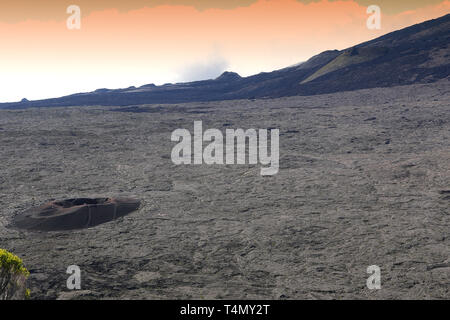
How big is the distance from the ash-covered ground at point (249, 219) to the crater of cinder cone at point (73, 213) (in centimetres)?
40

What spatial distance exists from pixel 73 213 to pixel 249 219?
472 centimetres

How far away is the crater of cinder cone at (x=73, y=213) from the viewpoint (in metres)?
11.0

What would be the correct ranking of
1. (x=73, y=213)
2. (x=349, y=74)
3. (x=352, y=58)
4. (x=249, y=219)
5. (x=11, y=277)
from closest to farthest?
(x=11, y=277)
(x=249, y=219)
(x=73, y=213)
(x=349, y=74)
(x=352, y=58)

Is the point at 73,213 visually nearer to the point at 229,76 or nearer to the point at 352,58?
the point at 352,58

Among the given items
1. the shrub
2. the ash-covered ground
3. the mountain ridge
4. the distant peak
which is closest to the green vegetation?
the mountain ridge

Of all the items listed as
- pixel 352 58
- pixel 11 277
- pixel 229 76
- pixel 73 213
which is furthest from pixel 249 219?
pixel 229 76

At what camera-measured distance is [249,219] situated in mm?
11195

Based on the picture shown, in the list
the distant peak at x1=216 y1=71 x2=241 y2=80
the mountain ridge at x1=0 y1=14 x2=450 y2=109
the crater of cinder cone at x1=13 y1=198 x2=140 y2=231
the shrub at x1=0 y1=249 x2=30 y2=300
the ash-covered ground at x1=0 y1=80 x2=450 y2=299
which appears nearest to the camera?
the shrub at x1=0 y1=249 x2=30 y2=300

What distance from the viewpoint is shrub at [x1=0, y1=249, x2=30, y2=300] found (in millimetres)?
6051

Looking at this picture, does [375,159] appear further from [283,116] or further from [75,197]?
[283,116]

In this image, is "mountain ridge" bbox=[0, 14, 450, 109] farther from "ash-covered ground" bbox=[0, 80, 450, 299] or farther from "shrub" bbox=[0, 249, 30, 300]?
"shrub" bbox=[0, 249, 30, 300]

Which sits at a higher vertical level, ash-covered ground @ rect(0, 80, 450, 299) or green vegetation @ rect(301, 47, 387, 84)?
green vegetation @ rect(301, 47, 387, 84)

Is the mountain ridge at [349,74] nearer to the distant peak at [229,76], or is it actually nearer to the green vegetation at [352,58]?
the green vegetation at [352,58]

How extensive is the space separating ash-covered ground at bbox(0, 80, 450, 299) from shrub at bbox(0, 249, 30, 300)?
0.89 meters
